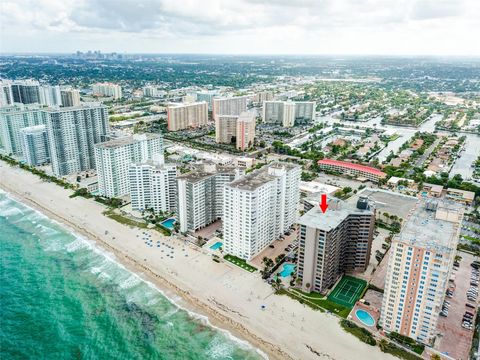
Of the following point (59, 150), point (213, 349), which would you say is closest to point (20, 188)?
point (59, 150)

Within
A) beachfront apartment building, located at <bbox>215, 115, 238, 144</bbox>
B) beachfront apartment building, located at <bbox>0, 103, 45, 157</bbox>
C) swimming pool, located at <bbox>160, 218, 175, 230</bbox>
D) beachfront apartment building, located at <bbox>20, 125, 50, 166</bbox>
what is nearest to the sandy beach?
swimming pool, located at <bbox>160, 218, 175, 230</bbox>

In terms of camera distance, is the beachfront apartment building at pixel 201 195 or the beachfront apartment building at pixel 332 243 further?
the beachfront apartment building at pixel 201 195

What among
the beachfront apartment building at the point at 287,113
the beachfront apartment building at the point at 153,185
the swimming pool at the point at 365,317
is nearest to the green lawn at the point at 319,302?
the swimming pool at the point at 365,317

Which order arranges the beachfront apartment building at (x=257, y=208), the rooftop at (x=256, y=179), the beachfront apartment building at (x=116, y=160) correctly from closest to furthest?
the beachfront apartment building at (x=257, y=208), the rooftop at (x=256, y=179), the beachfront apartment building at (x=116, y=160)

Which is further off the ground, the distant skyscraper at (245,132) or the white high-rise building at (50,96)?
the white high-rise building at (50,96)

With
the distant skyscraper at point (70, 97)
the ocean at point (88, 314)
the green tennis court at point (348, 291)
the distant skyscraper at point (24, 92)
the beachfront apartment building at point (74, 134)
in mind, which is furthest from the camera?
the distant skyscraper at point (70, 97)

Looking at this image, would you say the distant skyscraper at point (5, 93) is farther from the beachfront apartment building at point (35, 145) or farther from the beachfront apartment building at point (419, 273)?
the beachfront apartment building at point (419, 273)

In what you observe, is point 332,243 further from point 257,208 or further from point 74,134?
point 74,134
